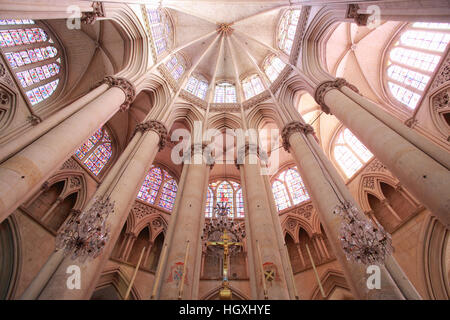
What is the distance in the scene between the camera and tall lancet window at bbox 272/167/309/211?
15.4 m

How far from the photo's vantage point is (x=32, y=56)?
37.9ft

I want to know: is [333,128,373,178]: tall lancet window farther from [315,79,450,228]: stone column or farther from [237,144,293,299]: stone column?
[237,144,293,299]: stone column

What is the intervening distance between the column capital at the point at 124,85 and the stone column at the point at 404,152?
7.59 meters

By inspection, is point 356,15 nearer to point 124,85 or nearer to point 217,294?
point 124,85

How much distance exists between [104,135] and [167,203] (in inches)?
233

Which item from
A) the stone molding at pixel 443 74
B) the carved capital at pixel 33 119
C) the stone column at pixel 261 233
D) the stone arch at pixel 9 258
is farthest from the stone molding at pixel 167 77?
the stone molding at pixel 443 74

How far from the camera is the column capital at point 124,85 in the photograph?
350 inches

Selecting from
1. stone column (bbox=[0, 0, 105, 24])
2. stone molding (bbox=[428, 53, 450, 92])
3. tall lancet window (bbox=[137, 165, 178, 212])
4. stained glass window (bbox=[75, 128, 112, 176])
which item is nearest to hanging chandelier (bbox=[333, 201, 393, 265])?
stone molding (bbox=[428, 53, 450, 92])

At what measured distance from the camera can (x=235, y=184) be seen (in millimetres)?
17109

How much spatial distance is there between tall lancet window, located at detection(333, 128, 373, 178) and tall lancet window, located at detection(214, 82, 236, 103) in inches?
291

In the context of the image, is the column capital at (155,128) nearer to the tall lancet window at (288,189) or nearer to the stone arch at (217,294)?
the stone arch at (217,294)

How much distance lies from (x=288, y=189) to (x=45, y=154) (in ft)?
45.4

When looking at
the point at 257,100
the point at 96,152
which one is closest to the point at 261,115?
A: the point at 257,100
